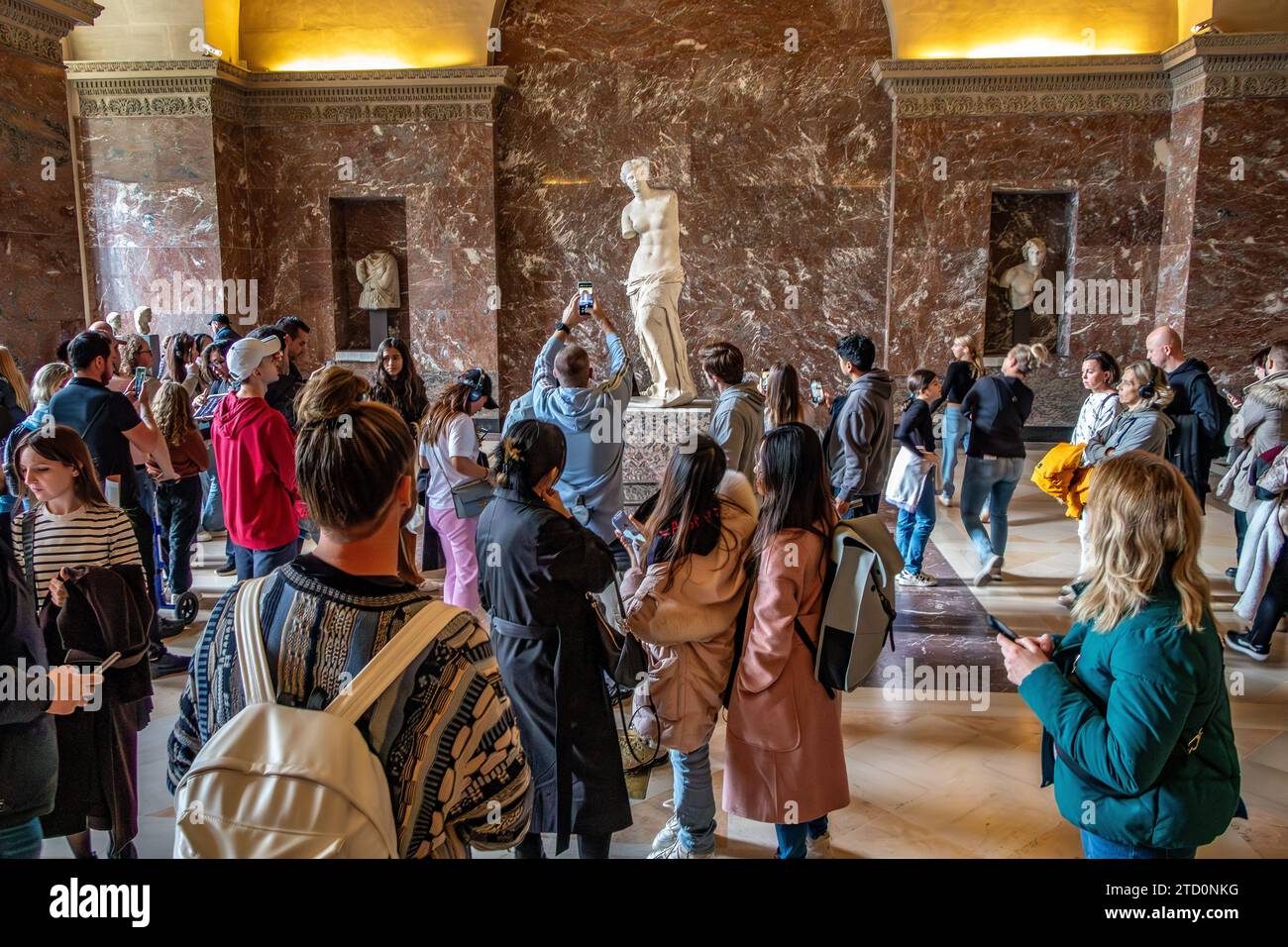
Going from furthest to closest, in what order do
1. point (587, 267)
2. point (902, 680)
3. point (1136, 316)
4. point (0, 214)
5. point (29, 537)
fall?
point (587, 267) → point (1136, 316) → point (0, 214) → point (902, 680) → point (29, 537)

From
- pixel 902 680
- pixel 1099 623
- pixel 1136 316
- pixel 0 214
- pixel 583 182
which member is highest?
pixel 583 182

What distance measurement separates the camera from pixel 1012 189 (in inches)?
469

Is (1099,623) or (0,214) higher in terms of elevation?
(0,214)

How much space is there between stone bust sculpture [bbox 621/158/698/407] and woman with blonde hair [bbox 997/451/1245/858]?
652 centimetres

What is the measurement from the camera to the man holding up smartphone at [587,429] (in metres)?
5.39

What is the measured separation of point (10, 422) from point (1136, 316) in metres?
12.2

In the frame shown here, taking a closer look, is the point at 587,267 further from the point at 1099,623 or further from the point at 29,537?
the point at 1099,623

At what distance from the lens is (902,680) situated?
516 cm

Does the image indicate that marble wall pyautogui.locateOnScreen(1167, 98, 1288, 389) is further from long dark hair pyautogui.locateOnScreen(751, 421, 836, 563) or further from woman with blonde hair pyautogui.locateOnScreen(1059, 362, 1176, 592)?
long dark hair pyautogui.locateOnScreen(751, 421, 836, 563)

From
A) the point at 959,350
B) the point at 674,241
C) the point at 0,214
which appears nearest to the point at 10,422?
the point at 0,214

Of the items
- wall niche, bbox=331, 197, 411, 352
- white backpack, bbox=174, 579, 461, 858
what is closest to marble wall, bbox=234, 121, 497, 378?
wall niche, bbox=331, 197, 411, 352

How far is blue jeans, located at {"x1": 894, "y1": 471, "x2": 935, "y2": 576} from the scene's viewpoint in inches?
261

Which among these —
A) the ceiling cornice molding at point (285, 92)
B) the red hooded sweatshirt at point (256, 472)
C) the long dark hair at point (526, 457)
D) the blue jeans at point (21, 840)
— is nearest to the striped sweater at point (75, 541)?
the blue jeans at point (21, 840)
